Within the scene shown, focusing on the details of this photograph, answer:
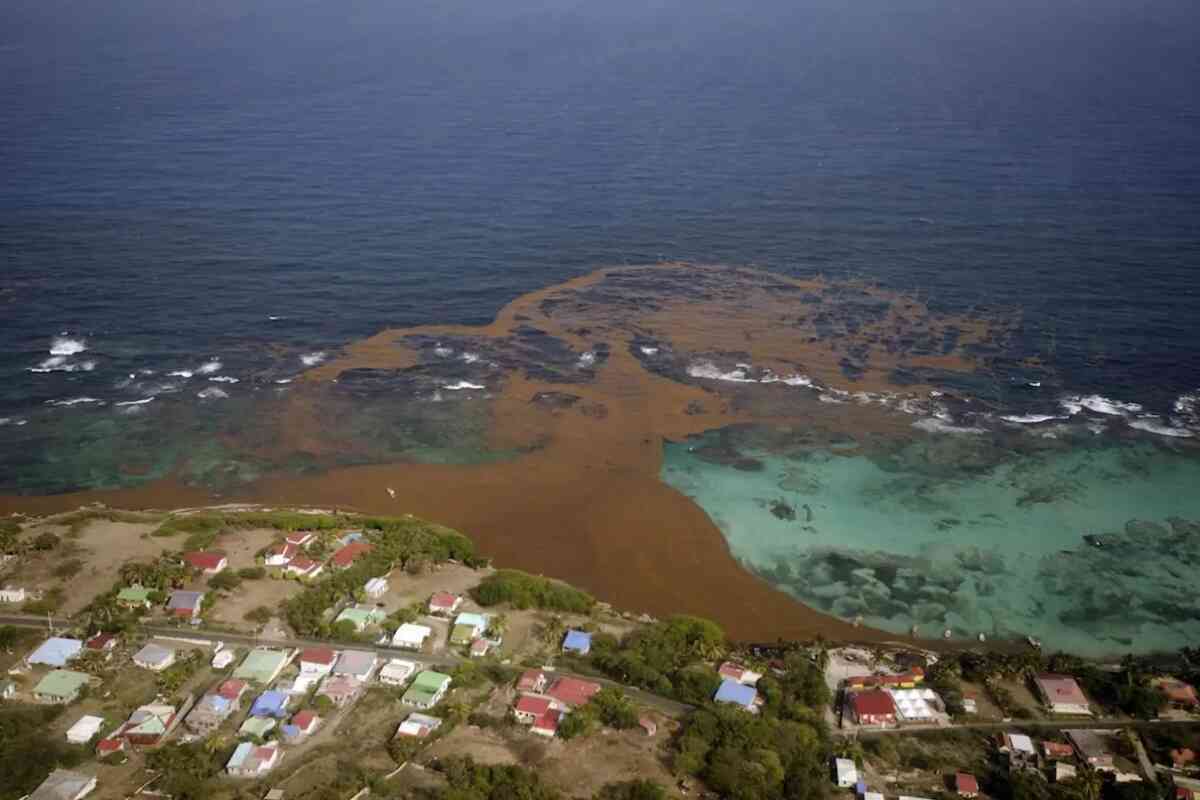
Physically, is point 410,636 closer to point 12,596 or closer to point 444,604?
point 444,604

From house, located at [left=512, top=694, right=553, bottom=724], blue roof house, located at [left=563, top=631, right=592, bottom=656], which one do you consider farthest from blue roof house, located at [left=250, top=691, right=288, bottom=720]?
blue roof house, located at [left=563, top=631, right=592, bottom=656]

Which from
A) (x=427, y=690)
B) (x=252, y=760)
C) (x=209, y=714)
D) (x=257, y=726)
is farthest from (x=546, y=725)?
(x=209, y=714)

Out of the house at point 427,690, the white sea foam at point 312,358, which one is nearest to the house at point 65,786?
the house at point 427,690

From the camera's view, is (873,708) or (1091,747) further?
(873,708)

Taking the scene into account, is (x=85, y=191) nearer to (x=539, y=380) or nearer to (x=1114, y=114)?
(x=539, y=380)

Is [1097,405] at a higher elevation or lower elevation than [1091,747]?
higher

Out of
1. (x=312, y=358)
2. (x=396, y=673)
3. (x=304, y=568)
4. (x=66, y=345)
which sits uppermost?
(x=66, y=345)

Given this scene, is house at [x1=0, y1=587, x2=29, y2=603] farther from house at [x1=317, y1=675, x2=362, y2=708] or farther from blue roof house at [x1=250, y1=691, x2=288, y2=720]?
house at [x1=317, y1=675, x2=362, y2=708]
